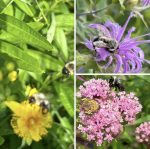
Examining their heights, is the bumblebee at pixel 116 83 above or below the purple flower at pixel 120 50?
below

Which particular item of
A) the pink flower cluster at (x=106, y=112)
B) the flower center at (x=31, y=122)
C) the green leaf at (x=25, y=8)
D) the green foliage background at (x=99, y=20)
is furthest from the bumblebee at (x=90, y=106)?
the green leaf at (x=25, y=8)

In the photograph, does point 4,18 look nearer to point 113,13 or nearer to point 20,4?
point 20,4

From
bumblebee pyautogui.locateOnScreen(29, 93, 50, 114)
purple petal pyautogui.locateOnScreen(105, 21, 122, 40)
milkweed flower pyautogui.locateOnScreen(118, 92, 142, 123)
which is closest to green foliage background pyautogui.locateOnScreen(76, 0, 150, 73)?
purple petal pyautogui.locateOnScreen(105, 21, 122, 40)

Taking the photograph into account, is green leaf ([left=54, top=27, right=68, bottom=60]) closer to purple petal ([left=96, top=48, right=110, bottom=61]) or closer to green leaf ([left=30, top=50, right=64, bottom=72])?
green leaf ([left=30, top=50, right=64, bottom=72])

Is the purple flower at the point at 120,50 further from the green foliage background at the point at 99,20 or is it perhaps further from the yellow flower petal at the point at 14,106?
the yellow flower petal at the point at 14,106

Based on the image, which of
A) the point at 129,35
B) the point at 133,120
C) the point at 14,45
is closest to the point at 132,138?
the point at 133,120

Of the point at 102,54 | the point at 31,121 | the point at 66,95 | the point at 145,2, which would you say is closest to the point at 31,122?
the point at 31,121
